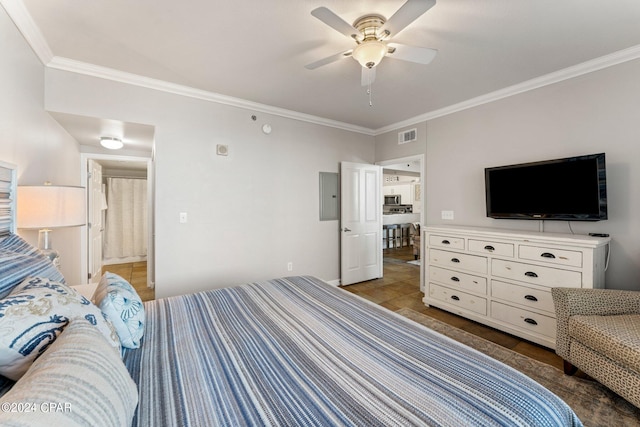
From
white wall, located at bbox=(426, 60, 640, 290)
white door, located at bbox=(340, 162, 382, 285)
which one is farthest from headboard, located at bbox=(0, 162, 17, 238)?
white wall, located at bbox=(426, 60, 640, 290)

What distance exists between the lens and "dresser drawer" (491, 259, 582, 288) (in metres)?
2.22

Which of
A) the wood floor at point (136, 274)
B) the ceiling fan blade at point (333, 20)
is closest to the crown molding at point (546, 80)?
the ceiling fan blade at point (333, 20)

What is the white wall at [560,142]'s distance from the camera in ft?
7.43

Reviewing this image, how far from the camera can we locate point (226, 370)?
3.42 ft

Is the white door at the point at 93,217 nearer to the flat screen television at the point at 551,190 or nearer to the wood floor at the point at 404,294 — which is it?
the wood floor at the point at 404,294

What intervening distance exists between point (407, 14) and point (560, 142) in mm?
2214

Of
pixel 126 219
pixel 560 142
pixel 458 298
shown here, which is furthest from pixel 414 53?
pixel 126 219

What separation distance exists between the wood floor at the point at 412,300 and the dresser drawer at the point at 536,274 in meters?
0.58

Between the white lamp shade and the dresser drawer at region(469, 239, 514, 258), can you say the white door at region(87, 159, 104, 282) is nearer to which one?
the white lamp shade

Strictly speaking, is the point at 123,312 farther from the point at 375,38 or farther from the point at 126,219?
the point at 126,219

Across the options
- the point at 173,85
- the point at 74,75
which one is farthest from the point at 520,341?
the point at 74,75

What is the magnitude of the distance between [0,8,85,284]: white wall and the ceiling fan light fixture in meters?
2.21

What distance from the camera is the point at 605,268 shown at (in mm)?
2369

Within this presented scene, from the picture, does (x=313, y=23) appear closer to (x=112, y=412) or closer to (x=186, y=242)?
(x=112, y=412)
